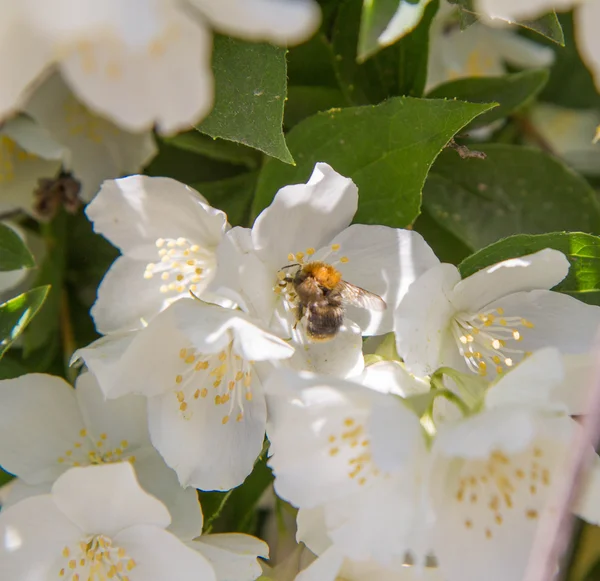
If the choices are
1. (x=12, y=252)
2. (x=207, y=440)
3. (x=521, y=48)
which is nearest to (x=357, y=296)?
(x=207, y=440)

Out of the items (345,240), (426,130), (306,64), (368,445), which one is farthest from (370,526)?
(306,64)

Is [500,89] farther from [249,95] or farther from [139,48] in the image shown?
[139,48]

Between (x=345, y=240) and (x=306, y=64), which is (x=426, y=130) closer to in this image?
(x=345, y=240)

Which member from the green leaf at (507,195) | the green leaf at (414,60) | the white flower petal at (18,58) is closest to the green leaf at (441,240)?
the green leaf at (507,195)

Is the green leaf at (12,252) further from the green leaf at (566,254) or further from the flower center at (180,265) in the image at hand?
the green leaf at (566,254)

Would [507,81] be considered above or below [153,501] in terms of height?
above
